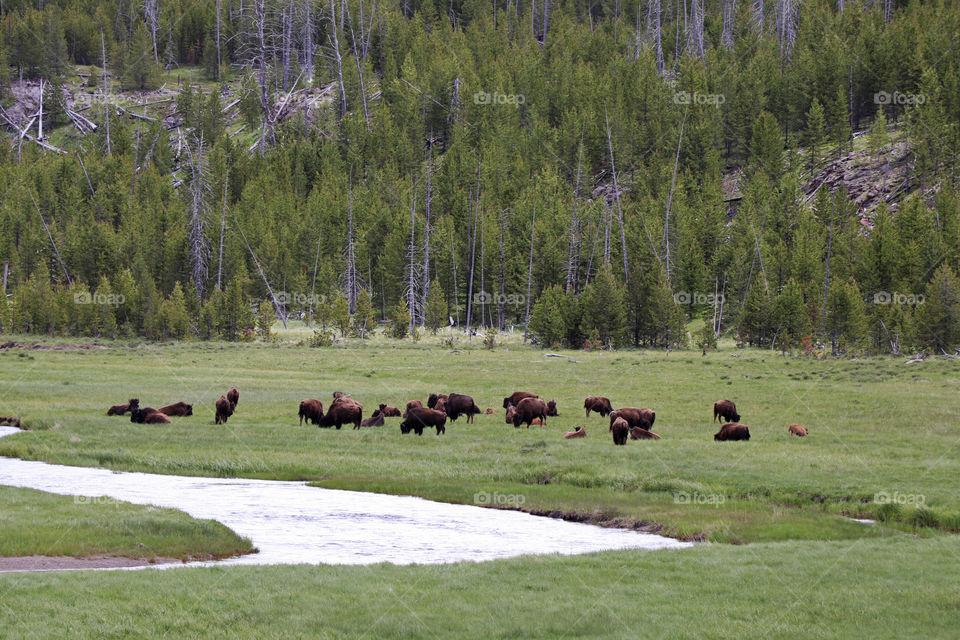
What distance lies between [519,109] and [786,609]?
127 m

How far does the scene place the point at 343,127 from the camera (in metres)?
130

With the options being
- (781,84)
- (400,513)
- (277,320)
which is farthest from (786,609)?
(781,84)

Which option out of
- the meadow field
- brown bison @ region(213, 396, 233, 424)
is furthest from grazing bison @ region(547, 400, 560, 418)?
brown bison @ region(213, 396, 233, 424)

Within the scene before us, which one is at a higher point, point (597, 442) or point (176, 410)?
point (176, 410)

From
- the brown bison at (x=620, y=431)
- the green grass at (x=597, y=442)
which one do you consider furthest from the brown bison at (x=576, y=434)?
the brown bison at (x=620, y=431)

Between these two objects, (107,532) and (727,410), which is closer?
(107,532)
